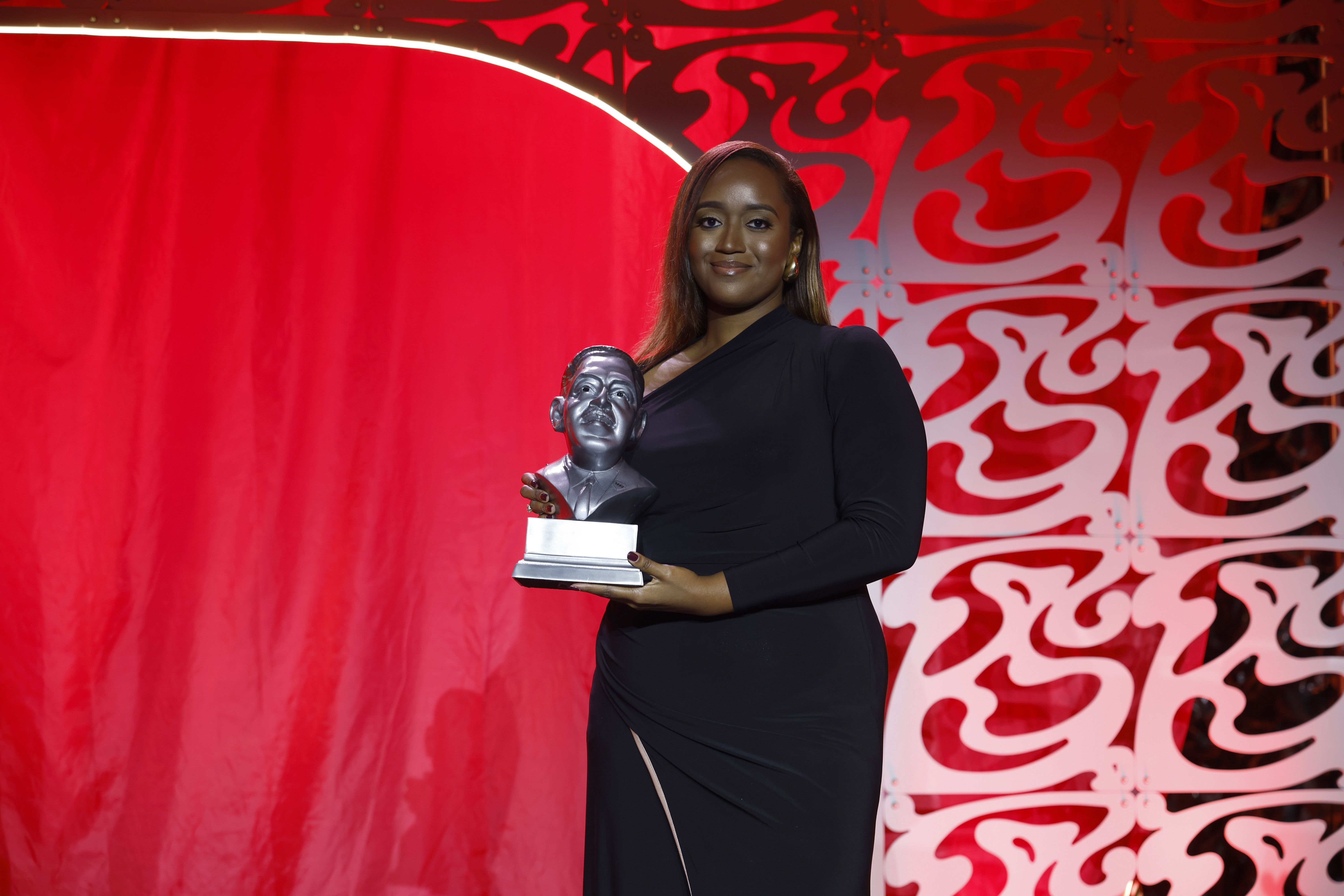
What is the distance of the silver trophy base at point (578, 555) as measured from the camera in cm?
142

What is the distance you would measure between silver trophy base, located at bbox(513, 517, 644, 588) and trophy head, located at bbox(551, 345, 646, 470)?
13cm

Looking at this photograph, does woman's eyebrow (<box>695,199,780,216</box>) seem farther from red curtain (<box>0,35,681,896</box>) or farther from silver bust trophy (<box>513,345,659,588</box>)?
red curtain (<box>0,35,681,896</box>)

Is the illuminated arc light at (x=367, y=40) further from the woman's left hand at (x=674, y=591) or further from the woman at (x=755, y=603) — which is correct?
the woman's left hand at (x=674, y=591)

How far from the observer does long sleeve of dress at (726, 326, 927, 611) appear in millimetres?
1429

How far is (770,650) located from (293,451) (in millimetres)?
2079

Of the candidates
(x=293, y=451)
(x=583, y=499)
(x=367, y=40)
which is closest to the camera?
(x=583, y=499)

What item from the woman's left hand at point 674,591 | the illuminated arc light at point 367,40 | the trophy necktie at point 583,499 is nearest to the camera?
the woman's left hand at point 674,591

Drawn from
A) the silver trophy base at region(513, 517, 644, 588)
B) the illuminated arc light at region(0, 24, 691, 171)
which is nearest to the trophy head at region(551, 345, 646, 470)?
the silver trophy base at region(513, 517, 644, 588)

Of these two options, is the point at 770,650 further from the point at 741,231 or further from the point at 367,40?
the point at 367,40

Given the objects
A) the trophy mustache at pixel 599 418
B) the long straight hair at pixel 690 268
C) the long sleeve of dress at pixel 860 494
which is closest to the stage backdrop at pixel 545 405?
the long straight hair at pixel 690 268

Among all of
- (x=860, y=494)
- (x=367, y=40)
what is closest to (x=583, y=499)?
(x=860, y=494)

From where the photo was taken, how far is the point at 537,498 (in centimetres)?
163

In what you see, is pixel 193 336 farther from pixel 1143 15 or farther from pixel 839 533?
pixel 1143 15

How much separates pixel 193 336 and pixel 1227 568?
3.10 meters
